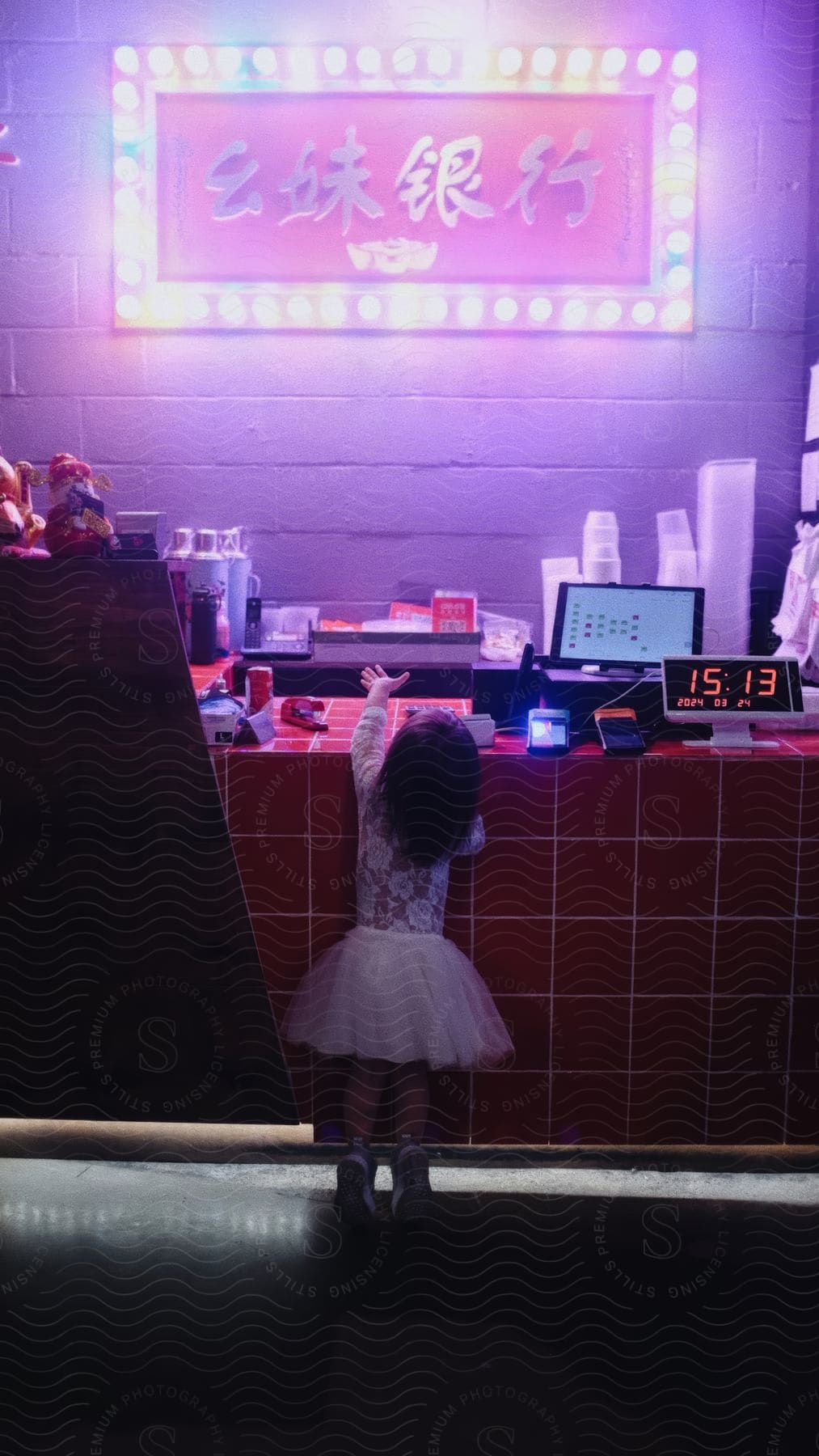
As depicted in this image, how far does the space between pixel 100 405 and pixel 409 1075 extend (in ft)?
7.94

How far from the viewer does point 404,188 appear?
152 inches

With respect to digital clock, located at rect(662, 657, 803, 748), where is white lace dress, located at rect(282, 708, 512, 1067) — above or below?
below

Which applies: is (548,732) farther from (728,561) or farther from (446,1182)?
(728,561)

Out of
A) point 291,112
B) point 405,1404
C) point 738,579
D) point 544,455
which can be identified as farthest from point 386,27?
point 405,1404

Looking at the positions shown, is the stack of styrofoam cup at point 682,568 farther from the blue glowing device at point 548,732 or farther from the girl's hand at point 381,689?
the girl's hand at point 381,689

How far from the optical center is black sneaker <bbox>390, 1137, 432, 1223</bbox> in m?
2.34

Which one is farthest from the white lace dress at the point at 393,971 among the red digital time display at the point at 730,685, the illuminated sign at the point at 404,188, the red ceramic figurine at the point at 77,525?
the illuminated sign at the point at 404,188

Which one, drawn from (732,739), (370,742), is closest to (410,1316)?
(370,742)

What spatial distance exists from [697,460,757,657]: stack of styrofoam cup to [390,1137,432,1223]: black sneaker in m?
1.73

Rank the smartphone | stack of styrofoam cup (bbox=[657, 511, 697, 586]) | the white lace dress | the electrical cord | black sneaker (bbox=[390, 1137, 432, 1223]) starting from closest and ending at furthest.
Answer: black sneaker (bbox=[390, 1137, 432, 1223]) < the white lace dress < the smartphone < the electrical cord < stack of styrofoam cup (bbox=[657, 511, 697, 586])

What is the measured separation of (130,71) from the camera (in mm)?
3816

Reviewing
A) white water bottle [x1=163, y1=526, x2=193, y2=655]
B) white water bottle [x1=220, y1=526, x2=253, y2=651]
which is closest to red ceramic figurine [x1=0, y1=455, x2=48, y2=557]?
white water bottle [x1=163, y1=526, x2=193, y2=655]

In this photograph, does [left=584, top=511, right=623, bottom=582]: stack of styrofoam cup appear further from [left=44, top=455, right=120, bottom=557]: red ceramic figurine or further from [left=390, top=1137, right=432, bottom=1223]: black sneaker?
[left=390, top=1137, right=432, bottom=1223]: black sneaker

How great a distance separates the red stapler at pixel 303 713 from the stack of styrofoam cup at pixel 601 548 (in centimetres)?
116
